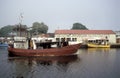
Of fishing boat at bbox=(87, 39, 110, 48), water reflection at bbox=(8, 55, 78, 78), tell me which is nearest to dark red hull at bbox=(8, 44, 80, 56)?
water reflection at bbox=(8, 55, 78, 78)

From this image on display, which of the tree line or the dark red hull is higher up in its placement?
the tree line

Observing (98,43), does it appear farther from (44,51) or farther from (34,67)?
(34,67)

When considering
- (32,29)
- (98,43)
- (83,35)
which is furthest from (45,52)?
(32,29)

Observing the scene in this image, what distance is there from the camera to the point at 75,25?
13512 centimetres

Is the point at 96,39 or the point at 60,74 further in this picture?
the point at 96,39

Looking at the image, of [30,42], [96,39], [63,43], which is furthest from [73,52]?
[96,39]

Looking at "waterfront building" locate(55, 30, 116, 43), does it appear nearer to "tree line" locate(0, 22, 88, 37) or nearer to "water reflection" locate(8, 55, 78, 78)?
"tree line" locate(0, 22, 88, 37)

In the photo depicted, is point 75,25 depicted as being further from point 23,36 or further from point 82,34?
point 23,36

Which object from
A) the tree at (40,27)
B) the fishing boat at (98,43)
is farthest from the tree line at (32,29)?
the fishing boat at (98,43)

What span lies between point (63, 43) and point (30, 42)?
627cm

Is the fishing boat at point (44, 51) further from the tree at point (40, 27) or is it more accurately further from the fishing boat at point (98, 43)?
A: the tree at point (40, 27)

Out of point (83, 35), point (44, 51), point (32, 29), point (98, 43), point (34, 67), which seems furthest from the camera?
point (32, 29)

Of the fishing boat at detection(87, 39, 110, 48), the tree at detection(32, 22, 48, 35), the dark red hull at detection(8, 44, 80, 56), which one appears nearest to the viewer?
the dark red hull at detection(8, 44, 80, 56)

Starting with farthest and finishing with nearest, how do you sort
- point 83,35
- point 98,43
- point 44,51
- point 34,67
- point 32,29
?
point 32,29
point 83,35
point 98,43
point 44,51
point 34,67
